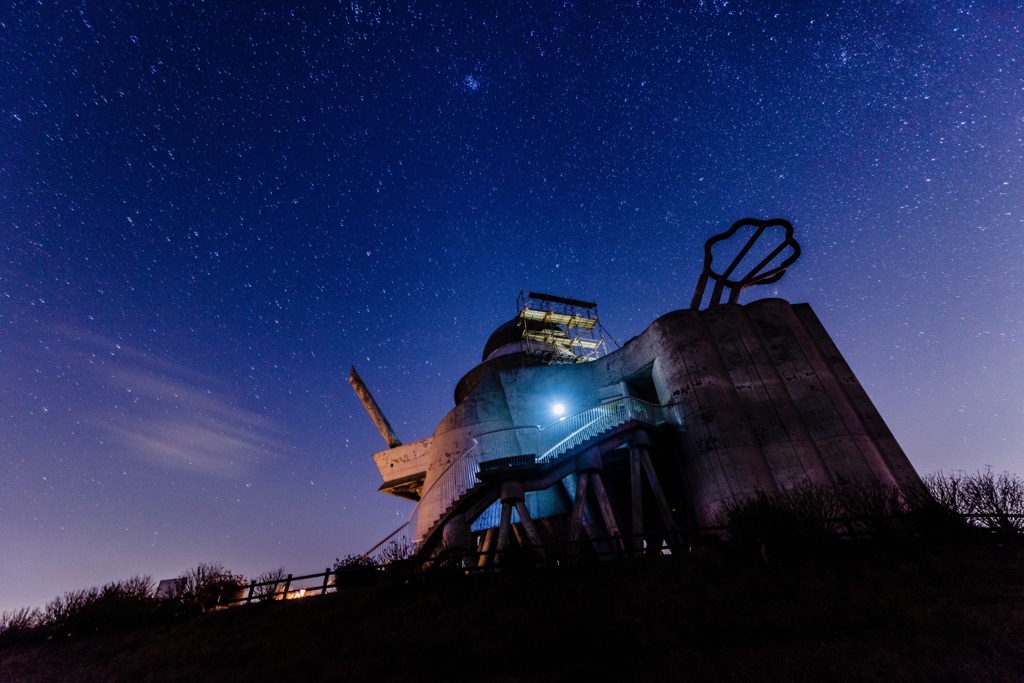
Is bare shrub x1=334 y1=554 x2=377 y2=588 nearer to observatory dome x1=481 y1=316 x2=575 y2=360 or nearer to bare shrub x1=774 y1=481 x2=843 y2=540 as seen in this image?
bare shrub x1=774 y1=481 x2=843 y2=540

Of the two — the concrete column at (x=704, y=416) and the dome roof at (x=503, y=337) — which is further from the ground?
the dome roof at (x=503, y=337)

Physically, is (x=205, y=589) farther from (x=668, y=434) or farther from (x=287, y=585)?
(x=668, y=434)

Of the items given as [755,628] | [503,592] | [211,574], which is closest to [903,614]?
[755,628]

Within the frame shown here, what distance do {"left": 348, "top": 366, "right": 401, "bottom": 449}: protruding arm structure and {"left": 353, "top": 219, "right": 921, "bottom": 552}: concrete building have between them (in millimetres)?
12013

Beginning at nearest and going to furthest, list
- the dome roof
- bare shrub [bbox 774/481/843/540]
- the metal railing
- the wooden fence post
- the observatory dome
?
bare shrub [bbox 774/481/843/540], the wooden fence post, the metal railing, the observatory dome, the dome roof

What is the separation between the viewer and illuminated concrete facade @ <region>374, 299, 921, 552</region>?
16.2m

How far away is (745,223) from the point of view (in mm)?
22406

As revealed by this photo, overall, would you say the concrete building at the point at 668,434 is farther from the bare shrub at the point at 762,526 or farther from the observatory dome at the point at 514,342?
the observatory dome at the point at 514,342

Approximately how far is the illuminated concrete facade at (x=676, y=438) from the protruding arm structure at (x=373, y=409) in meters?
13.1

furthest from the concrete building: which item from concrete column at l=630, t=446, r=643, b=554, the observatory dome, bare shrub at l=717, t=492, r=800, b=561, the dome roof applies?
the dome roof

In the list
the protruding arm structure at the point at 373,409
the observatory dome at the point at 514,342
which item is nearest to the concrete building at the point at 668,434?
the observatory dome at the point at 514,342

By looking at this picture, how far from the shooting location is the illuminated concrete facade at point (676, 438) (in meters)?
16.2

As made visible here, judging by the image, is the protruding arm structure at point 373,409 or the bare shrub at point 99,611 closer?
the bare shrub at point 99,611

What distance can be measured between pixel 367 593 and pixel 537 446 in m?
9.36
